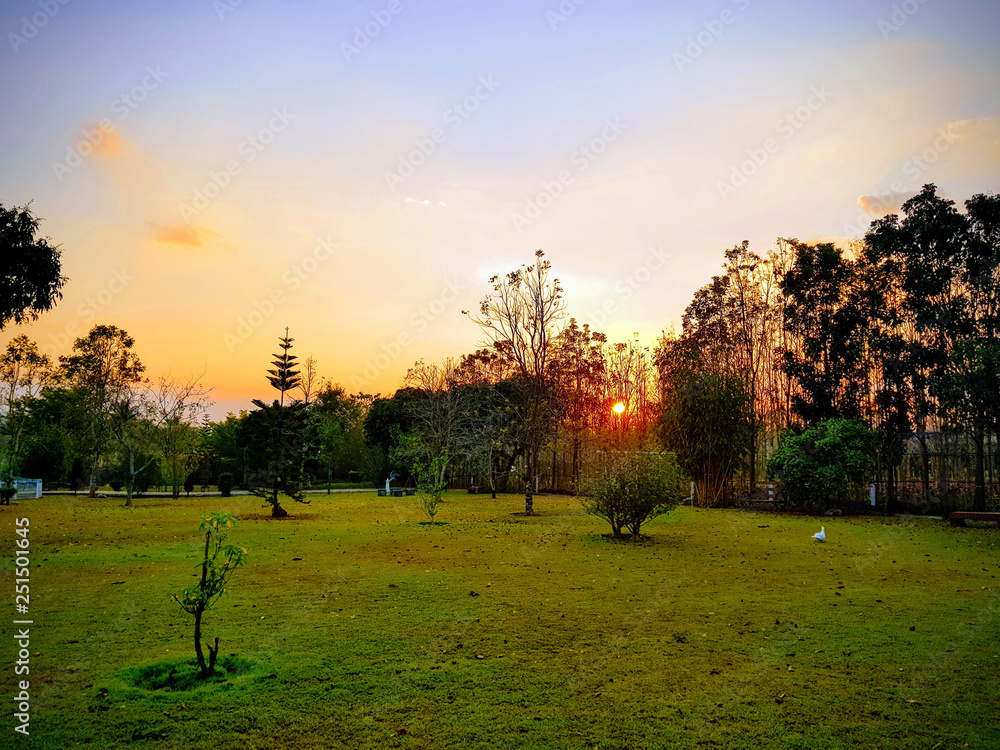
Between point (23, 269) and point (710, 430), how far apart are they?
23392 mm

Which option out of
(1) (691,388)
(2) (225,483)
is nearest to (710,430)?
(1) (691,388)

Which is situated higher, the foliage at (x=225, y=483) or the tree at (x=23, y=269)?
the tree at (x=23, y=269)

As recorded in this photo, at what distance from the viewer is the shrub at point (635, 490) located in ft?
43.5

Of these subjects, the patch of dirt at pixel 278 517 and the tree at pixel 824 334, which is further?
the tree at pixel 824 334

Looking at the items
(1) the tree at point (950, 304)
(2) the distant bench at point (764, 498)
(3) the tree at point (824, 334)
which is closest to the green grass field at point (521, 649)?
(1) the tree at point (950, 304)

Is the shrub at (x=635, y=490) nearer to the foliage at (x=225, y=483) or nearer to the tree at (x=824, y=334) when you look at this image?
the tree at (x=824, y=334)

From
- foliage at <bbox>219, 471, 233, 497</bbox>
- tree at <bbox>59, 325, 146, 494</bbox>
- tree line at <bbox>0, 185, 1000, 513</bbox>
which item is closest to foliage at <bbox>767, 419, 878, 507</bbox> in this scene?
tree line at <bbox>0, 185, 1000, 513</bbox>

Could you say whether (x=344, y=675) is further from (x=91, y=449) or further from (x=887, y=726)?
(x=91, y=449)

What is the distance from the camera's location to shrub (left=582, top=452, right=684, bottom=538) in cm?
1325

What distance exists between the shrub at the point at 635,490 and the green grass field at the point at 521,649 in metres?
1.45

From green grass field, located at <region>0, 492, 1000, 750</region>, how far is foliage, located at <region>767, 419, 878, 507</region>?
9903 mm

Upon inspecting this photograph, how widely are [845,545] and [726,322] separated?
637 inches

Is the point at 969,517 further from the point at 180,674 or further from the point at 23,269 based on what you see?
the point at 23,269

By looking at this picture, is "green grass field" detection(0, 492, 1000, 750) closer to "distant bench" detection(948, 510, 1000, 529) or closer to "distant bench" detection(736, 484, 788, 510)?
"distant bench" detection(948, 510, 1000, 529)
